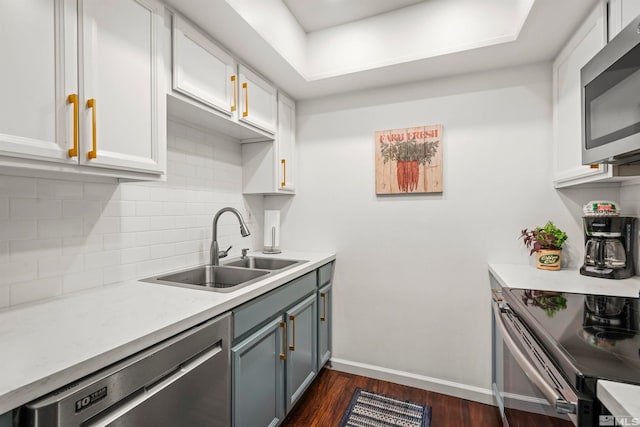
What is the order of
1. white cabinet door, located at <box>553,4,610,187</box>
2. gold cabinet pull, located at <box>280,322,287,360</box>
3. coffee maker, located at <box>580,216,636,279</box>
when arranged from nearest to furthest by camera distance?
1. white cabinet door, located at <box>553,4,610,187</box>
2. coffee maker, located at <box>580,216,636,279</box>
3. gold cabinet pull, located at <box>280,322,287,360</box>

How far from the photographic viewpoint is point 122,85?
1.18 meters

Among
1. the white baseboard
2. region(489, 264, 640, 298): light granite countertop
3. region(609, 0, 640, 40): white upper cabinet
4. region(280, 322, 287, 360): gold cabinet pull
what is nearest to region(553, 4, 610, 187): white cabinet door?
region(609, 0, 640, 40): white upper cabinet

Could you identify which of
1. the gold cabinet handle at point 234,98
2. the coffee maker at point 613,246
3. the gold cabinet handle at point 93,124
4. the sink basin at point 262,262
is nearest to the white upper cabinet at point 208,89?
the gold cabinet handle at point 234,98

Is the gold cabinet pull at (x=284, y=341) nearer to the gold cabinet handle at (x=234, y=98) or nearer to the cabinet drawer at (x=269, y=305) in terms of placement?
the cabinet drawer at (x=269, y=305)

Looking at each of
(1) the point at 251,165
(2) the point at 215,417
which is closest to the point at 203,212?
(1) the point at 251,165

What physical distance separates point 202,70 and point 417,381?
2.46 m

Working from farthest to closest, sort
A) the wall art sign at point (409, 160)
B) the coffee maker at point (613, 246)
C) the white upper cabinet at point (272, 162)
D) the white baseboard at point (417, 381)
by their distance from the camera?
the white upper cabinet at point (272, 162) → the wall art sign at point (409, 160) → the white baseboard at point (417, 381) → the coffee maker at point (613, 246)

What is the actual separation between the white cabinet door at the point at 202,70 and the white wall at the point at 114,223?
353 millimetres

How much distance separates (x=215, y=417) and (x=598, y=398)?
119cm

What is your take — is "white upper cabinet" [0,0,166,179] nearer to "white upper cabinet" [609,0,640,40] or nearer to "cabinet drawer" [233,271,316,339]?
"cabinet drawer" [233,271,316,339]

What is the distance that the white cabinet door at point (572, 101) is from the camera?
4.57 ft

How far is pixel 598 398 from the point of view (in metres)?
0.66

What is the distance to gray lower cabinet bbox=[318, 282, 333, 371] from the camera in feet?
7.22

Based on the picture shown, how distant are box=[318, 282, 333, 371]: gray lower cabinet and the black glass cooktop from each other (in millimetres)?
1244
